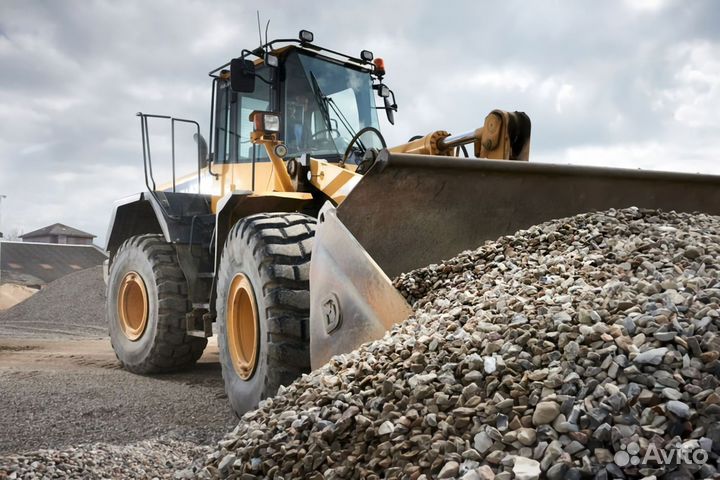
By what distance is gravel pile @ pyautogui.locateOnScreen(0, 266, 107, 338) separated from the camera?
11203mm

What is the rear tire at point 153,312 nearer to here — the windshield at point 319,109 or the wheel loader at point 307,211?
the wheel loader at point 307,211

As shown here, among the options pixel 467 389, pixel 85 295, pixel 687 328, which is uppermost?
pixel 687 328

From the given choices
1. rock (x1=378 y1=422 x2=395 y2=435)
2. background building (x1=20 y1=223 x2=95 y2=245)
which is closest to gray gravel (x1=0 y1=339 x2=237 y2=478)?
rock (x1=378 y1=422 x2=395 y2=435)

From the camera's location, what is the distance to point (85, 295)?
Answer: 13.2m

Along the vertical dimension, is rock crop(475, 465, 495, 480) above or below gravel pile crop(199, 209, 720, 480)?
below

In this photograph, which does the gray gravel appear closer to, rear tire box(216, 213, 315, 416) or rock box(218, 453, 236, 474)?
rear tire box(216, 213, 315, 416)

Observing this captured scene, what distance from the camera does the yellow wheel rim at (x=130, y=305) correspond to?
620 cm

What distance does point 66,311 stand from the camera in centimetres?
1264

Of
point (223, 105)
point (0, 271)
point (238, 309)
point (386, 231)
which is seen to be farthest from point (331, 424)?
point (0, 271)

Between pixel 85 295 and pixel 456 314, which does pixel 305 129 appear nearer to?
pixel 456 314

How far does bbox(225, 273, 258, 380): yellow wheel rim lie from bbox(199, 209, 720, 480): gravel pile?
1.47 m

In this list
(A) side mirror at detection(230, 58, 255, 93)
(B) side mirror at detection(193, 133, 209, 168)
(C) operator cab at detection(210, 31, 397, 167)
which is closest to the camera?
(A) side mirror at detection(230, 58, 255, 93)

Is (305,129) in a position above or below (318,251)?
above

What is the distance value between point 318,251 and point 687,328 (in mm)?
1808
